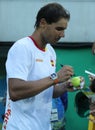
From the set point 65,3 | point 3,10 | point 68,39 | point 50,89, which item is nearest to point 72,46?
point 68,39

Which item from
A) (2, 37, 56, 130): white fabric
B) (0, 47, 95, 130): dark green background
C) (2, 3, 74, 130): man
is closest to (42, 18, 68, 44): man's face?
(2, 3, 74, 130): man

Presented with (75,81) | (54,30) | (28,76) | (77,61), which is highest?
(54,30)

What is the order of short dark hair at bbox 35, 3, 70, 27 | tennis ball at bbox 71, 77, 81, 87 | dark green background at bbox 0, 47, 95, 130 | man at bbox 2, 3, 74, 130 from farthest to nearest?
dark green background at bbox 0, 47, 95, 130 → tennis ball at bbox 71, 77, 81, 87 → short dark hair at bbox 35, 3, 70, 27 → man at bbox 2, 3, 74, 130

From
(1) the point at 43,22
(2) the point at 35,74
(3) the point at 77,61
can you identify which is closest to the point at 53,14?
(1) the point at 43,22

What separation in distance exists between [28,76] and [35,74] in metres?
0.05

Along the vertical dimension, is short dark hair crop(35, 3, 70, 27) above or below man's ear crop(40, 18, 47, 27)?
above

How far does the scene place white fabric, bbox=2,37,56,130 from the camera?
2594 mm

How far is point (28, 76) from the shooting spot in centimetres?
266

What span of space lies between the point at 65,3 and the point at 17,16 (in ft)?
1.78

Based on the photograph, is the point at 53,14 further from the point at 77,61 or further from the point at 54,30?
the point at 77,61

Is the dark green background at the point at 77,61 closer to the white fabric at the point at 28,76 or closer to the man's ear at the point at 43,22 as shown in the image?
the white fabric at the point at 28,76

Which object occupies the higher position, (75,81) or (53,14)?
(53,14)

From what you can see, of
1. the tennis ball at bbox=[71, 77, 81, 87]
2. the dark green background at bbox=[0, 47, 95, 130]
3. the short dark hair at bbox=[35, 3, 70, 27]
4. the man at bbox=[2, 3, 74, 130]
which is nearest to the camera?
the man at bbox=[2, 3, 74, 130]

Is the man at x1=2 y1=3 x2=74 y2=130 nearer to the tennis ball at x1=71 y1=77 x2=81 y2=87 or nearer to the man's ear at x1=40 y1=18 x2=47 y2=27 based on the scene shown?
the man's ear at x1=40 y1=18 x2=47 y2=27
